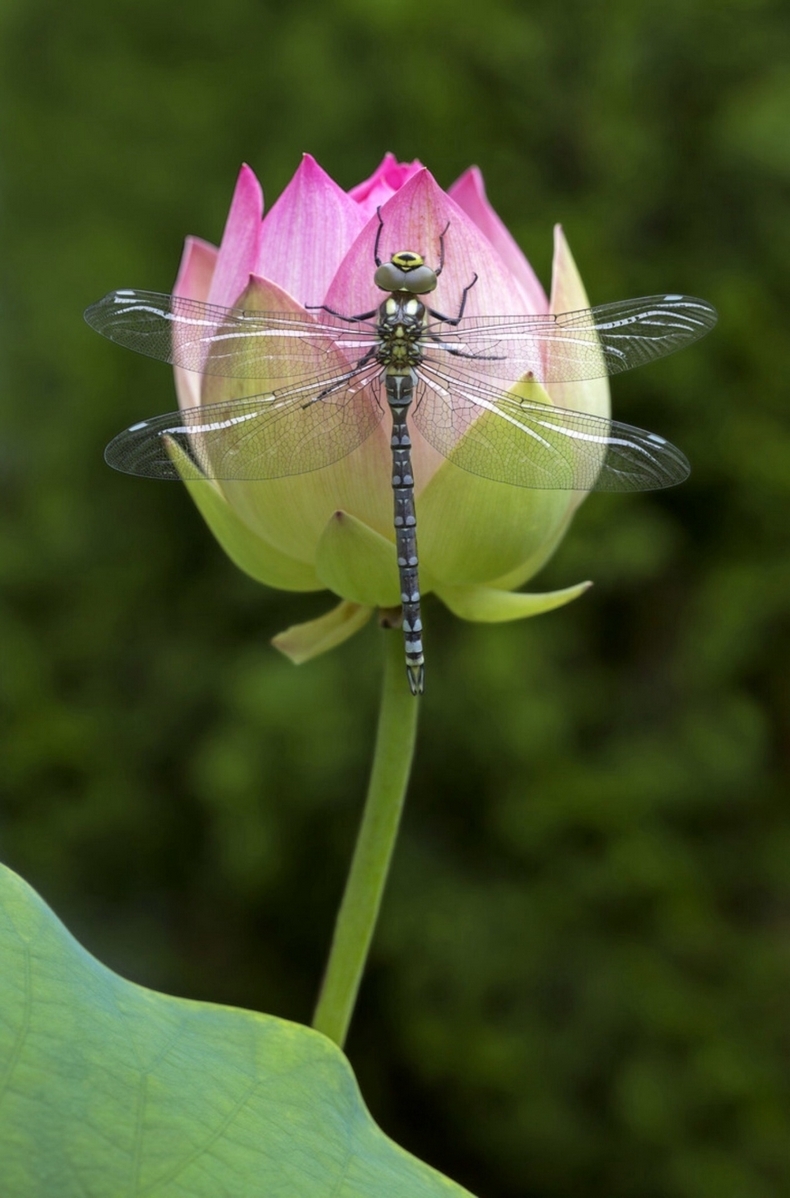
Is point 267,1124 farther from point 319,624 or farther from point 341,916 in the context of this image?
point 319,624

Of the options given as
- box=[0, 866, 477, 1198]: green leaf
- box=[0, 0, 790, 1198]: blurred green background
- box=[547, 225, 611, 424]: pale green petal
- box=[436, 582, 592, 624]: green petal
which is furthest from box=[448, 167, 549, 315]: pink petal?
box=[0, 0, 790, 1198]: blurred green background

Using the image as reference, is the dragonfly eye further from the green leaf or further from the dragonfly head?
the green leaf

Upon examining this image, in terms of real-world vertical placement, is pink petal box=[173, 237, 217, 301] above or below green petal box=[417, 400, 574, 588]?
above

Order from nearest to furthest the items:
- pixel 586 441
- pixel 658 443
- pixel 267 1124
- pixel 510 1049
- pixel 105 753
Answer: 1. pixel 267 1124
2. pixel 586 441
3. pixel 658 443
4. pixel 510 1049
5. pixel 105 753

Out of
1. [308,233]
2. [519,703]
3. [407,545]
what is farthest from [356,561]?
[519,703]

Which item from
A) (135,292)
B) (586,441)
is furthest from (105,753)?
(586,441)
